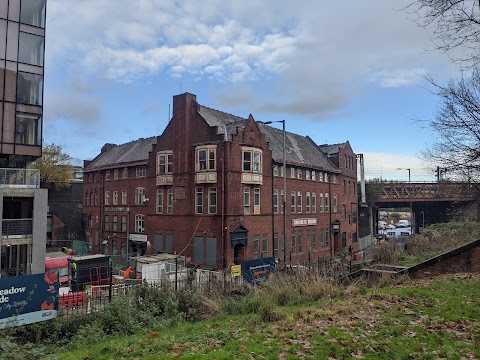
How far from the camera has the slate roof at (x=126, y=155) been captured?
4333cm

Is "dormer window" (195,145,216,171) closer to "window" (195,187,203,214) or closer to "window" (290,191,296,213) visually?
"window" (195,187,203,214)

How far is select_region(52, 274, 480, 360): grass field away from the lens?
7152 mm

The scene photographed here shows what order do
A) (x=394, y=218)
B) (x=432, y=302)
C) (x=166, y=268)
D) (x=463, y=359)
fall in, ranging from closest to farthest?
(x=463, y=359), (x=432, y=302), (x=166, y=268), (x=394, y=218)

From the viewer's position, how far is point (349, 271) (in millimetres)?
19547

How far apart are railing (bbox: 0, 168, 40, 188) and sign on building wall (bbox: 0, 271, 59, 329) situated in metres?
14.2

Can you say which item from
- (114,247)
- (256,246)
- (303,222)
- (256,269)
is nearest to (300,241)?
(303,222)

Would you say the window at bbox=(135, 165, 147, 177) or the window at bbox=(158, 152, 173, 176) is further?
the window at bbox=(135, 165, 147, 177)

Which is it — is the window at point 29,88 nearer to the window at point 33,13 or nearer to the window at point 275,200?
the window at point 33,13

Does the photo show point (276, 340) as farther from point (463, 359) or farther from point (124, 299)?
point (124, 299)

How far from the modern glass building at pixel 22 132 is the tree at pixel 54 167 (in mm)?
29675

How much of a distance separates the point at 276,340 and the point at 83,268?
19.0m

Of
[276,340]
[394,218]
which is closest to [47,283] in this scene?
[276,340]

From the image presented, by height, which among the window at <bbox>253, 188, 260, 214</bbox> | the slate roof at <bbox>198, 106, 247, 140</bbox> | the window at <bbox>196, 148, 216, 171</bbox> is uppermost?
the slate roof at <bbox>198, 106, 247, 140</bbox>

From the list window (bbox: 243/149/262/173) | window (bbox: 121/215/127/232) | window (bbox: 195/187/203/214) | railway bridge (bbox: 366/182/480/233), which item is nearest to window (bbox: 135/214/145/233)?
window (bbox: 121/215/127/232)
